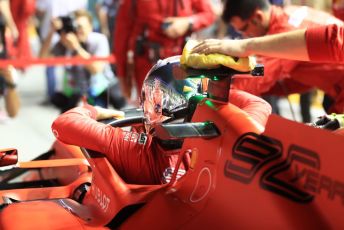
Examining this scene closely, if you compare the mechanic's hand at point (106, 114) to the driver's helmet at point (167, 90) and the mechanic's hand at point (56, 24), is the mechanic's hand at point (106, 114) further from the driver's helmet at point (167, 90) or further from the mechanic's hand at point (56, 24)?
the mechanic's hand at point (56, 24)

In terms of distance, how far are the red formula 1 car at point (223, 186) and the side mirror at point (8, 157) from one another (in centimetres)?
32

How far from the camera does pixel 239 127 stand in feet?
5.59

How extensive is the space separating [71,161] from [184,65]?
1.21m

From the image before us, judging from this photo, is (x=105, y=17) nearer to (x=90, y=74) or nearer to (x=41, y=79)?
(x=41, y=79)

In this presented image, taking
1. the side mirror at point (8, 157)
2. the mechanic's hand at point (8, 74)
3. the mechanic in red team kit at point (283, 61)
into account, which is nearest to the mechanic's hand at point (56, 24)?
the mechanic's hand at point (8, 74)

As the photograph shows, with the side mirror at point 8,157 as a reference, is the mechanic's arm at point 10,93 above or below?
below

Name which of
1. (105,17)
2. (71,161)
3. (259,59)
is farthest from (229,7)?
(105,17)

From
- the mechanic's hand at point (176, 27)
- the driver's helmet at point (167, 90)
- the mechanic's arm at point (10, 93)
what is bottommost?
the mechanic's arm at point (10, 93)

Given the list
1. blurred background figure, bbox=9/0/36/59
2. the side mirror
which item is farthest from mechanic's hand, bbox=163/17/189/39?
blurred background figure, bbox=9/0/36/59

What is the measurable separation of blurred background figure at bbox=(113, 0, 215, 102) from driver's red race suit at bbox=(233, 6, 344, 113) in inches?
36.3

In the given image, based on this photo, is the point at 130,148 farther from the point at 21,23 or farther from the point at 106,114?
the point at 21,23

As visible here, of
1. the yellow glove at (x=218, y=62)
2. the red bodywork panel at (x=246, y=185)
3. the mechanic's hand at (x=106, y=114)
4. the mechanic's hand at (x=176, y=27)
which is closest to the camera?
the red bodywork panel at (x=246, y=185)

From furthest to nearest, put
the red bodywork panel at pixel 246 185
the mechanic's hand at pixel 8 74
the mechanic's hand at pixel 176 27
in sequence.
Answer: the mechanic's hand at pixel 8 74
the mechanic's hand at pixel 176 27
the red bodywork panel at pixel 246 185

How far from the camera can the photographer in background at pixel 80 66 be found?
4938 mm
